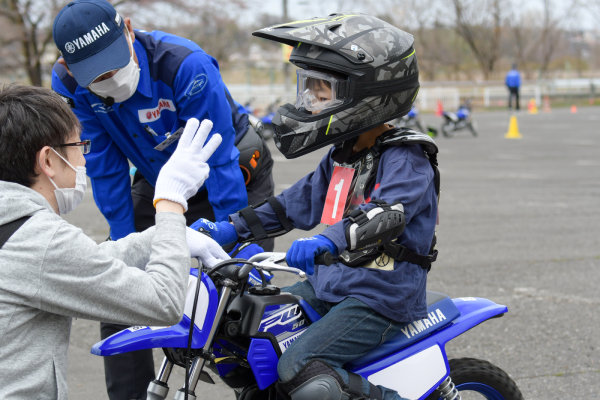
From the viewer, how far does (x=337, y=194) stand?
10.1 feet

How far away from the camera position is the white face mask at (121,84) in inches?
137

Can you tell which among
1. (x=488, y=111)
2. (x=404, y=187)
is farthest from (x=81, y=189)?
(x=488, y=111)

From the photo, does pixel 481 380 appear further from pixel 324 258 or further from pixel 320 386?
pixel 324 258

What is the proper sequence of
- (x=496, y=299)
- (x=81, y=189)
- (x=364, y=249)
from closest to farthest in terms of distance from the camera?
(x=81, y=189)
(x=364, y=249)
(x=496, y=299)

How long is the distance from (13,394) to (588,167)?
13690 mm

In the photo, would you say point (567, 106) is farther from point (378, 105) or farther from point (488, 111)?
point (378, 105)

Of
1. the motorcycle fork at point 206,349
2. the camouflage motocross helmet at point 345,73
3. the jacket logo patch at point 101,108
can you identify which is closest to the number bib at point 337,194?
the camouflage motocross helmet at point 345,73

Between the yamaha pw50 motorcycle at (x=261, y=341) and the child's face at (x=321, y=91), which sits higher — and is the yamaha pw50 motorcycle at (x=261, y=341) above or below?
below

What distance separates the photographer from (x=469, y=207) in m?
10.1

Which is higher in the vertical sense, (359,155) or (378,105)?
(378,105)

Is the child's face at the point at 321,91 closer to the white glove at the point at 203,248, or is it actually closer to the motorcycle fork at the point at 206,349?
the white glove at the point at 203,248

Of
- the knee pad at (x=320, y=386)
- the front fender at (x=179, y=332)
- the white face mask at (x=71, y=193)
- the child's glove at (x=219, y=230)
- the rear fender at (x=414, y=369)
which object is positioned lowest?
the rear fender at (x=414, y=369)

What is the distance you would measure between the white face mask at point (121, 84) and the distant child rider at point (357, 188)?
858mm

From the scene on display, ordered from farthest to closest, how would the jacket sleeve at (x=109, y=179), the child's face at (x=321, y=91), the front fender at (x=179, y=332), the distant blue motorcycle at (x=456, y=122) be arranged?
1. the distant blue motorcycle at (x=456, y=122)
2. the jacket sleeve at (x=109, y=179)
3. the child's face at (x=321, y=91)
4. the front fender at (x=179, y=332)
